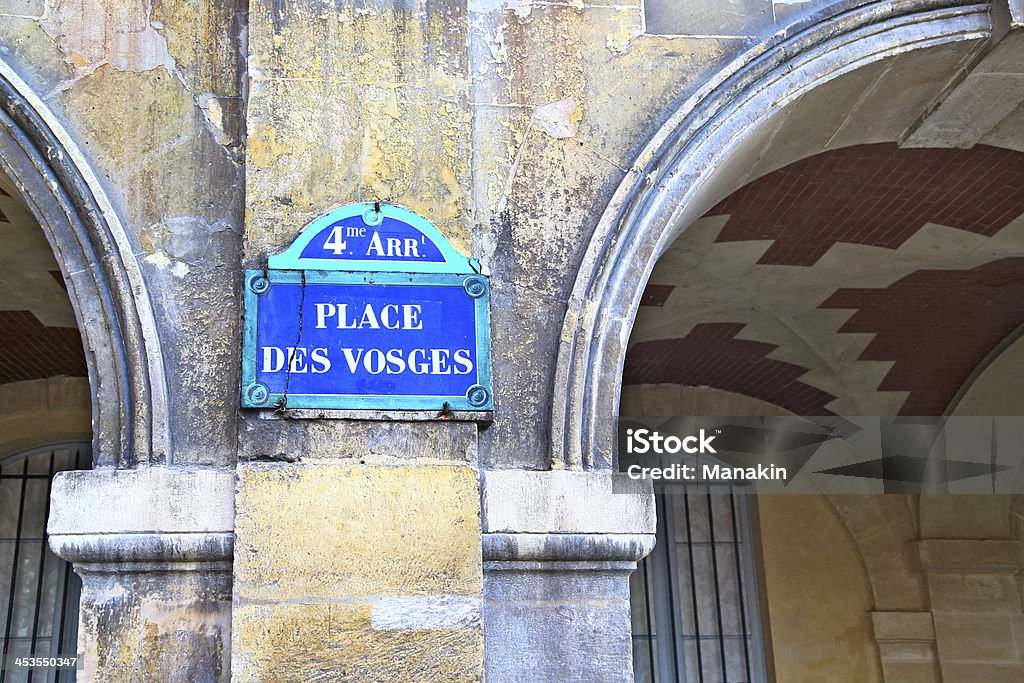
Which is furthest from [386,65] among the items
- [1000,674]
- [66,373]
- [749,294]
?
[1000,674]

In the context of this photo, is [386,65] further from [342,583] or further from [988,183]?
[988,183]

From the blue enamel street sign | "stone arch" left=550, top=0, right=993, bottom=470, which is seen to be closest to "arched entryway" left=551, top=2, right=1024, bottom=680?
"stone arch" left=550, top=0, right=993, bottom=470

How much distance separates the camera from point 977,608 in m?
6.35

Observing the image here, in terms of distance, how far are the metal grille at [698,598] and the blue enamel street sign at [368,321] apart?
395 cm

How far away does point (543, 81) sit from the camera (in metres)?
3.28

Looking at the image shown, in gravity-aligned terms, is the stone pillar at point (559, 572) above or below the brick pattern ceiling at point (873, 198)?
below

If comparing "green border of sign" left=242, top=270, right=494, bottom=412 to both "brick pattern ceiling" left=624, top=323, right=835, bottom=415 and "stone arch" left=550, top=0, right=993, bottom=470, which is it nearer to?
"stone arch" left=550, top=0, right=993, bottom=470

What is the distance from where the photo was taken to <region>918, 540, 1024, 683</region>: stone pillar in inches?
247

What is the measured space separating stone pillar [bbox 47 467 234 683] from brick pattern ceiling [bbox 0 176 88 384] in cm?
145

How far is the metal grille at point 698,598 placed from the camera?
258 inches

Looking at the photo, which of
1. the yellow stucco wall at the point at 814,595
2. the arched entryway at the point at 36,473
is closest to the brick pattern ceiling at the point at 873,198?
the yellow stucco wall at the point at 814,595

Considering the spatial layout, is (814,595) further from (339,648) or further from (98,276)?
(98,276)

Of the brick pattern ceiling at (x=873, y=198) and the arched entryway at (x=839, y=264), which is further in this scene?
the brick pattern ceiling at (x=873, y=198)

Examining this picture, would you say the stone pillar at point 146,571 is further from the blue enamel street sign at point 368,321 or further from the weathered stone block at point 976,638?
the weathered stone block at point 976,638
